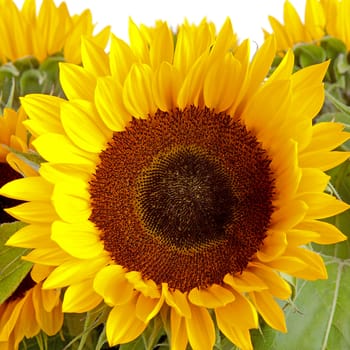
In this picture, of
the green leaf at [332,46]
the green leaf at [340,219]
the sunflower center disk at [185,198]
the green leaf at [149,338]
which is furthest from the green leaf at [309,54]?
the green leaf at [149,338]

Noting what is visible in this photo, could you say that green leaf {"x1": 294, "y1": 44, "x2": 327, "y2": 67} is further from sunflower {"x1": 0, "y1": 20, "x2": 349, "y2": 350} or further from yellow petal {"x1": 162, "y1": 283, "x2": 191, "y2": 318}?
yellow petal {"x1": 162, "y1": 283, "x2": 191, "y2": 318}

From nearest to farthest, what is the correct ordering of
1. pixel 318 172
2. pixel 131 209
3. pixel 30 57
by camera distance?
pixel 318 172
pixel 131 209
pixel 30 57

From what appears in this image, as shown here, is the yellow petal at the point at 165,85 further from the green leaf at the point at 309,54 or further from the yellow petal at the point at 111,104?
the green leaf at the point at 309,54

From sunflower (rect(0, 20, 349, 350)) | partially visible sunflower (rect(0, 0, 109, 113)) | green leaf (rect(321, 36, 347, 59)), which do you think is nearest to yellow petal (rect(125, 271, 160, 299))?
sunflower (rect(0, 20, 349, 350))

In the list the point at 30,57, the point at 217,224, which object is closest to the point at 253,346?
the point at 217,224

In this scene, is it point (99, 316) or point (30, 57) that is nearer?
point (99, 316)

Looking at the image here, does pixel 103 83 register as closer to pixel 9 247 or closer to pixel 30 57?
pixel 9 247

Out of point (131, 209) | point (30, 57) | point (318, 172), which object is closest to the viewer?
point (318, 172)
